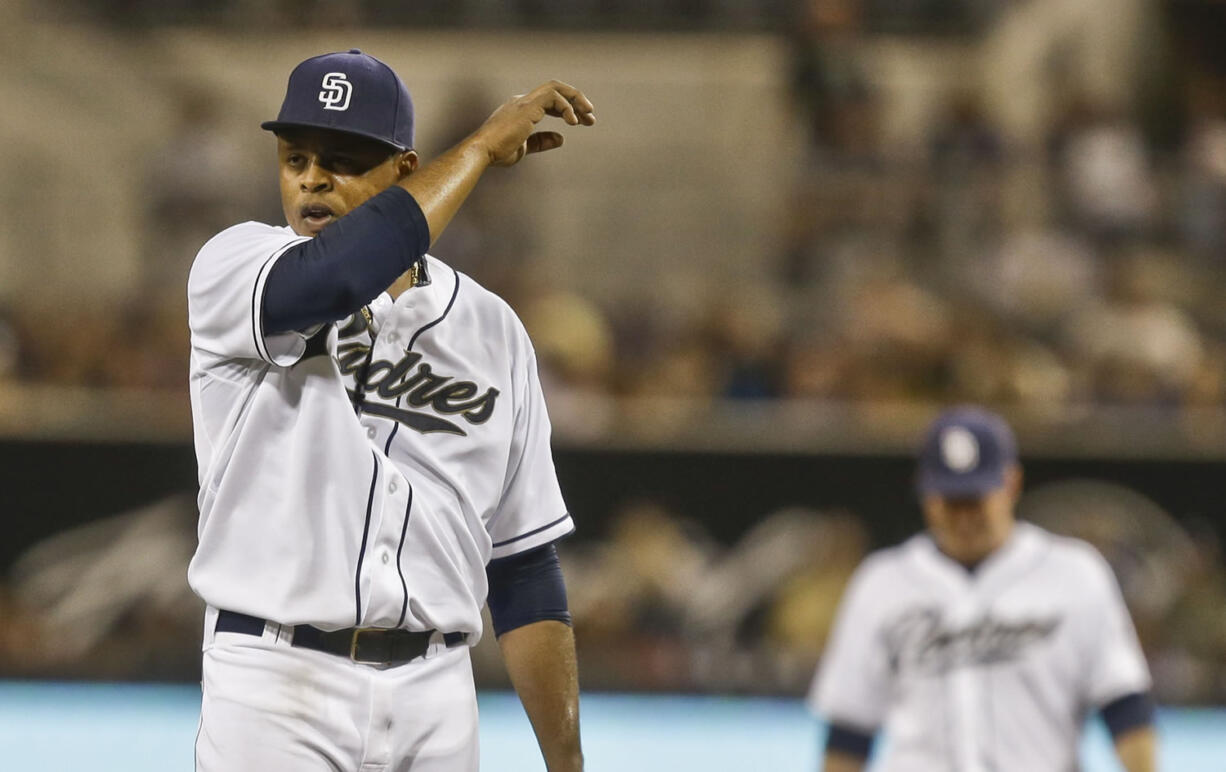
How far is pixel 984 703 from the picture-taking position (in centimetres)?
492

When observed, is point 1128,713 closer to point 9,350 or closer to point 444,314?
point 444,314

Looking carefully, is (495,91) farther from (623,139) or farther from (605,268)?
(605,268)

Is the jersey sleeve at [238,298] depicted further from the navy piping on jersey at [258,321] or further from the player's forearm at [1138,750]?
the player's forearm at [1138,750]

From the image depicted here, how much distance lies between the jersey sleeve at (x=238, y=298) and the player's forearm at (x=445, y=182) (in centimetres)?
22

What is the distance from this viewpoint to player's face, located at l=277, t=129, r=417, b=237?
2.97 m

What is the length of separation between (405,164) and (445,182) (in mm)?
347

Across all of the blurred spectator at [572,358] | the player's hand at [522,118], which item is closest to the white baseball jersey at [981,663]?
the player's hand at [522,118]

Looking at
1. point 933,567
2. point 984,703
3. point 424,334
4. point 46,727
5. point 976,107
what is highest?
point 976,107

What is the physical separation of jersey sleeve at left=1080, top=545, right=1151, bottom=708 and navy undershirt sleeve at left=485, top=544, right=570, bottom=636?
226cm

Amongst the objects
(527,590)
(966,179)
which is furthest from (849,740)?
(966,179)

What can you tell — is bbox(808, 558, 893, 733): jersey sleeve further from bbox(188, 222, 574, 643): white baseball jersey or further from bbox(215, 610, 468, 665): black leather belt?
bbox(215, 610, 468, 665): black leather belt

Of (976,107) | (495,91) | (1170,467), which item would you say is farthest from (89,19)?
(1170,467)

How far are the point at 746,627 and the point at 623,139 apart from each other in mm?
5126

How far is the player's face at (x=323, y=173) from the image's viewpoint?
9.73ft
